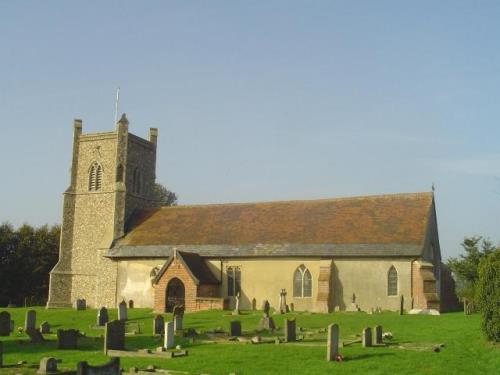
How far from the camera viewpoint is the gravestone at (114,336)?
68.5 feet

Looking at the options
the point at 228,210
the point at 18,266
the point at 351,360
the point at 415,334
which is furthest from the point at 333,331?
the point at 18,266

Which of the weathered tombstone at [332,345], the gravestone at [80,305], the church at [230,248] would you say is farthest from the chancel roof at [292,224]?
the weathered tombstone at [332,345]

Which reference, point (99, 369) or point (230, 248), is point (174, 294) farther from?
point (99, 369)

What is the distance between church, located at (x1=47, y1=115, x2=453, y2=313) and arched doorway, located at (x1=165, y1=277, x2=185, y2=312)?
2.6 inches

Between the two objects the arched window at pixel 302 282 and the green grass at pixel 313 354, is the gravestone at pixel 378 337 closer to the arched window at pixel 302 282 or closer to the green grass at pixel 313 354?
the green grass at pixel 313 354

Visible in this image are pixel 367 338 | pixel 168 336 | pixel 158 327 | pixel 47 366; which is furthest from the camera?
pixel 158 327

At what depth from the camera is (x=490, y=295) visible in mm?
22656

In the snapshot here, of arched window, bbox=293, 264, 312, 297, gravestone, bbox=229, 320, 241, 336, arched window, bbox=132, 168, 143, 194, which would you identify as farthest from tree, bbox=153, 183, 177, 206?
gravestone, bbox=229, 320, 241, 336

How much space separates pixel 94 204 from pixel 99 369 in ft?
133

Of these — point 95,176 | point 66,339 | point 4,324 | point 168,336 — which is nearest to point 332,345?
point 168,336

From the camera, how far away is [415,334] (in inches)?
993

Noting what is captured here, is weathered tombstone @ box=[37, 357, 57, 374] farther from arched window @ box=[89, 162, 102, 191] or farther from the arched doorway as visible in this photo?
arched window @ box=[89, 162, 102, 191]

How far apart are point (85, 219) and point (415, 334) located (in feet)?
111

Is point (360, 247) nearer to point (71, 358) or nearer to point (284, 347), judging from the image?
point (284, 347)
